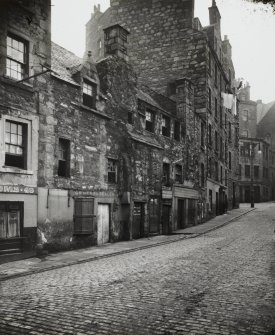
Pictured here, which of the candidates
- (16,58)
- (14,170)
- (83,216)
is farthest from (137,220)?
(16,58)

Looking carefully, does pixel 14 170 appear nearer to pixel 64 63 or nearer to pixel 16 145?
pixel 16 145

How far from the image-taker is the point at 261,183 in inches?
2132

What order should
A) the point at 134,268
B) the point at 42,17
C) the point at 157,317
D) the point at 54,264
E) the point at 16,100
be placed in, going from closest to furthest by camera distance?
the point at 157,317
the point at 134,268
the point at 54,264
the point at 16,100
the point at 42,17

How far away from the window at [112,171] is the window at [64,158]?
3.27 m

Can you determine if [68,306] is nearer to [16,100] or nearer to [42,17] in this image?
[16,100]

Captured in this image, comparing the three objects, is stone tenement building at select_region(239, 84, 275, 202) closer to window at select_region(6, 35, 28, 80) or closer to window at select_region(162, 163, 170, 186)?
window at select_region(162, 163, 170, 186)

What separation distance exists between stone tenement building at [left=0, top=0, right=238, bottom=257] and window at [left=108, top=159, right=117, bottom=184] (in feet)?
0.17

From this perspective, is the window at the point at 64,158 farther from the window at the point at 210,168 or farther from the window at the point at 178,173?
the window at the point at 210,168

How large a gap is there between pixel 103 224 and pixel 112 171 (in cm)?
274

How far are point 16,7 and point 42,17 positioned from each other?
1562 millimetres

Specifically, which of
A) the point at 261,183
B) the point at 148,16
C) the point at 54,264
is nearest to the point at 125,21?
the point at 148,16

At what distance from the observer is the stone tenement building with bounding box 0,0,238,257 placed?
13.2 m

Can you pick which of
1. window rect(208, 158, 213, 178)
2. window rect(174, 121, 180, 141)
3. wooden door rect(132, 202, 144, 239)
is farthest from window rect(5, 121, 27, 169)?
window rect(208, 158, 213, 178)

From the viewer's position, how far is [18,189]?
12.9 meters
